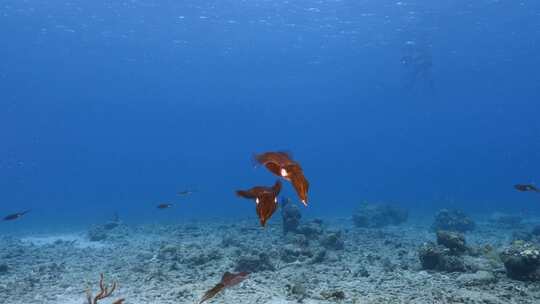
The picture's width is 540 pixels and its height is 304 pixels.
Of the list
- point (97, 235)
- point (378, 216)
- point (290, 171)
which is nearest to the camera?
point (290, 171)

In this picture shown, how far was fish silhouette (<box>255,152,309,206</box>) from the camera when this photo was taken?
7.72 ft

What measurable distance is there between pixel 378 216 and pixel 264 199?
21290mm

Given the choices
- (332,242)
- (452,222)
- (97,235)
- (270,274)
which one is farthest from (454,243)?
(97,235)

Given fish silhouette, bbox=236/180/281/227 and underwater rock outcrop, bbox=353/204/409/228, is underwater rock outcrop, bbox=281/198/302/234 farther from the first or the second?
fish silhouette, bbox=236/180/281/227

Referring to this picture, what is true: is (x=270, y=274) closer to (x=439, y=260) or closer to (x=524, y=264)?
(x=439, y=260)

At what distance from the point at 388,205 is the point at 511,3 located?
2869cm

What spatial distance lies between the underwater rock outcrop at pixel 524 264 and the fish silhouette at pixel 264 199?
22.4 feet

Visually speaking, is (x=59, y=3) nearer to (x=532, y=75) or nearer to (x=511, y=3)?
(x=511, y=3)

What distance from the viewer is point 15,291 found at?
8.27m

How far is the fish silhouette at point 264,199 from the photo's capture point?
263 cm

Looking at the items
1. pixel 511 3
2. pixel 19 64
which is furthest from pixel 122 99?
pixel 511 3

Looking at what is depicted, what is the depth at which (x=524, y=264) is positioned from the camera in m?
7.17

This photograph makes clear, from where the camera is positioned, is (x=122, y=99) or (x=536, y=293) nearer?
(x=536, y=293)

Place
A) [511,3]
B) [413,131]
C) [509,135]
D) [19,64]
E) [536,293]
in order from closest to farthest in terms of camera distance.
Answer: [536,293], [511,3], [19,64], [509,135], [413,131]
